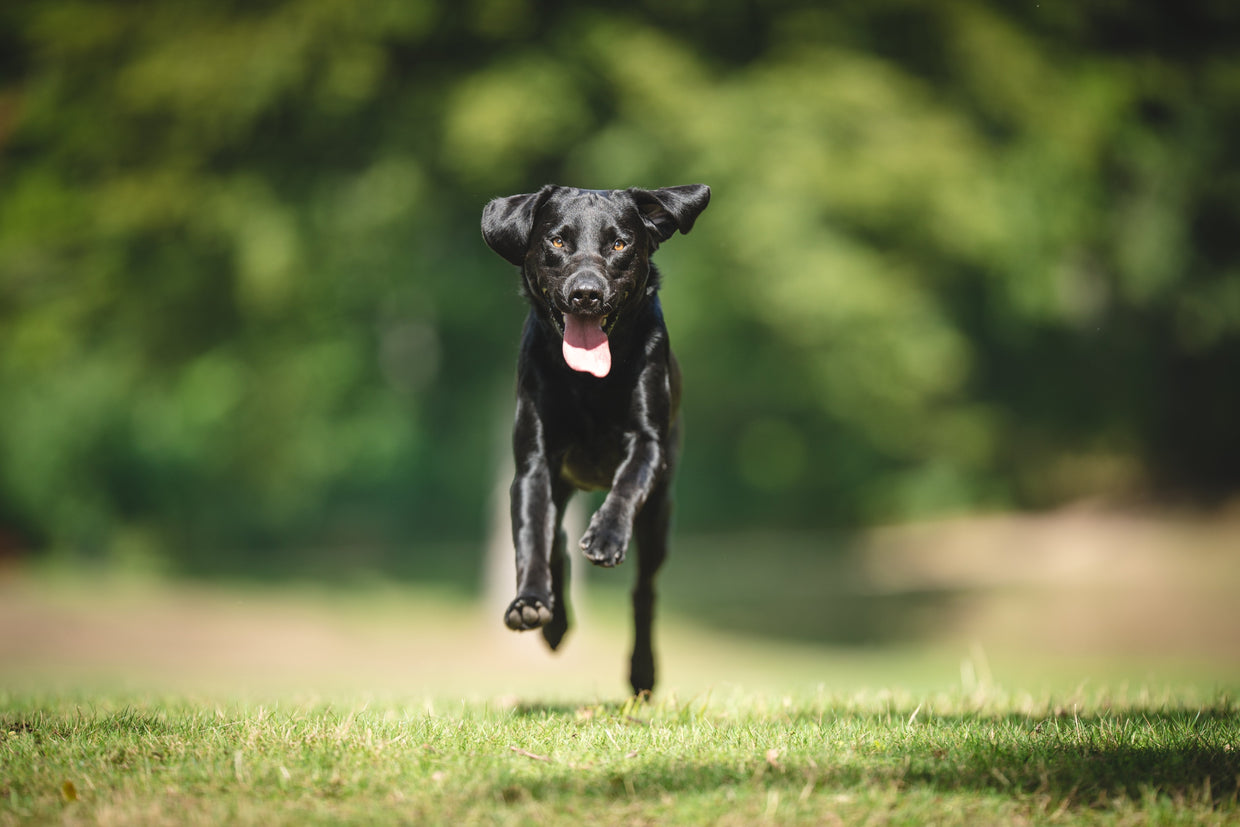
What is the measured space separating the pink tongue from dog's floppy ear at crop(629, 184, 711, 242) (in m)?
0.69

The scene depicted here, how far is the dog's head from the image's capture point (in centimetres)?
482

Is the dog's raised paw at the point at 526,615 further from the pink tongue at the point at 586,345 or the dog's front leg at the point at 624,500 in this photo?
the pink tongue at the point at 586,345

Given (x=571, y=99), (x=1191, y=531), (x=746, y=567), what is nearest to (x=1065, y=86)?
(x=571, y=99)

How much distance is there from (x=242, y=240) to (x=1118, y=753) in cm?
1221

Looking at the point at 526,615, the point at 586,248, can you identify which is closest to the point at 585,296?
the point at 586,248

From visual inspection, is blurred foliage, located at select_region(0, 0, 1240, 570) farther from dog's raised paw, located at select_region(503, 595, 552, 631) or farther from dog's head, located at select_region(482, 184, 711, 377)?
dog's raised paw, located at select_region(503, 595, 552, 631)

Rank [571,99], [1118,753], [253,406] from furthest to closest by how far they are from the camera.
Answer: [253,406], [571,99], [1118,753]

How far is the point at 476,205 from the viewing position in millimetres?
14883

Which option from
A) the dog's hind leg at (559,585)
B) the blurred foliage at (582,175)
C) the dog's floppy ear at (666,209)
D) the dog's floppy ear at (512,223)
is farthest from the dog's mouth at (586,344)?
the blurred foliage at (582,175)

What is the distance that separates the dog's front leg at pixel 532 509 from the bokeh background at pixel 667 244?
8404 mm

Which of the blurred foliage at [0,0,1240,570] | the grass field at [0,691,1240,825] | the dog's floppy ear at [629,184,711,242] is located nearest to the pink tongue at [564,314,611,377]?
the dog's floppy ear at [629,184,711,242]

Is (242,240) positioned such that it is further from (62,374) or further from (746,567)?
(746,567)

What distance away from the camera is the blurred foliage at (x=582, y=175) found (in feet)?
44.9

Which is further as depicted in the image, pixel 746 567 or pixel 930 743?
pixel 746 567
